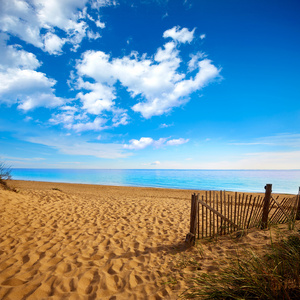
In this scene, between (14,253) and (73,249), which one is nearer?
(14,253)

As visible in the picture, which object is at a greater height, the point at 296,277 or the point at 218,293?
the point at 296,277

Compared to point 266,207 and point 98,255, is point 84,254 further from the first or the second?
point 266,207

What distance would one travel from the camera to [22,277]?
3.56 m

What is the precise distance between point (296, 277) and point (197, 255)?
7.88 feet

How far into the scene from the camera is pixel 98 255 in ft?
14.8

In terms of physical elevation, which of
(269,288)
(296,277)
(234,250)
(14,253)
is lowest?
(14,253)

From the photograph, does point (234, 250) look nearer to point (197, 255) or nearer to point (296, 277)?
point (197, 255)

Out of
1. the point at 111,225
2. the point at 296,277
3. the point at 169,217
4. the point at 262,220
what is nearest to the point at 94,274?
the point at 111,225

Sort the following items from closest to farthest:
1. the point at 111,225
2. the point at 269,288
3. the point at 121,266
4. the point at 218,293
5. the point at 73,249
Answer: the point at 269,288, the point at 218,293, the point at 121,266, the point at 73,249, the point at 111,225

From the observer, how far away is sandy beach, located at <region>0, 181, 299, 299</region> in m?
3.27

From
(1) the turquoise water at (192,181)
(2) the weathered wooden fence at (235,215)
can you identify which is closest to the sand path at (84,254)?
(2) the weathered wooden fence at (235,215)

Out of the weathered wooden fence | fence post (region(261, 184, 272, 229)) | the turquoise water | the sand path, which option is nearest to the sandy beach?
the sand path

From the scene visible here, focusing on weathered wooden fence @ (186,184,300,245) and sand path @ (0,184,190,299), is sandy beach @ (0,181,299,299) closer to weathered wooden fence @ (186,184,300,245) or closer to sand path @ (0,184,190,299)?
sand path @ (0,184,190,299)

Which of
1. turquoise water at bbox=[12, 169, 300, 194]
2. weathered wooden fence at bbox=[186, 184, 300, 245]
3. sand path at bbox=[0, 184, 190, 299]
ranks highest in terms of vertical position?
weathered wooden fence at bbox=[186, 184, 300, 245]
